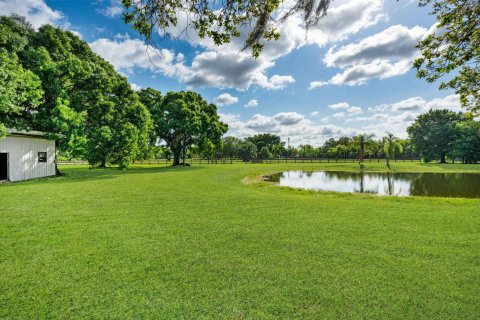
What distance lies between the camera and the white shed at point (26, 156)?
1736 cm

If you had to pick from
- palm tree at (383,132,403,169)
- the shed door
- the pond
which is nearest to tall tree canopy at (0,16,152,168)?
the shed door

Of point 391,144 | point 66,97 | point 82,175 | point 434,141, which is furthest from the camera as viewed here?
point 434,141

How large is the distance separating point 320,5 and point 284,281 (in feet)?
14.3

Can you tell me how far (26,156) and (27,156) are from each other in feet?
0.26

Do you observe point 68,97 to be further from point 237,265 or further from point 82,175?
point 237,265

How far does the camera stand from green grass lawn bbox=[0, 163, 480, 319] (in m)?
3.44

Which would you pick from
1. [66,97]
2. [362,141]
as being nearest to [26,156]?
[66,97]

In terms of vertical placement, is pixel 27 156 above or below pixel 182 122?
below

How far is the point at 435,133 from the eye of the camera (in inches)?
2375

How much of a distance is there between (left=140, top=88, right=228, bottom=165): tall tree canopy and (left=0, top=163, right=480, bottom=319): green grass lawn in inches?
1206

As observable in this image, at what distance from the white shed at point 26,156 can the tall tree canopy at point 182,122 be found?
18665 millimetres

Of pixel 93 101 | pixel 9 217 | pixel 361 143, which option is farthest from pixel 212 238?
pixel 361 143

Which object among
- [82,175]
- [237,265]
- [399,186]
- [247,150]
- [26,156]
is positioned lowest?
[399,186]

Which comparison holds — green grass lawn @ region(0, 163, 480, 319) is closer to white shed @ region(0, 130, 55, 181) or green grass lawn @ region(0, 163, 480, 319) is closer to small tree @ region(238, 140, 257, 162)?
white shed @ region(0, 130, 55, 181)
